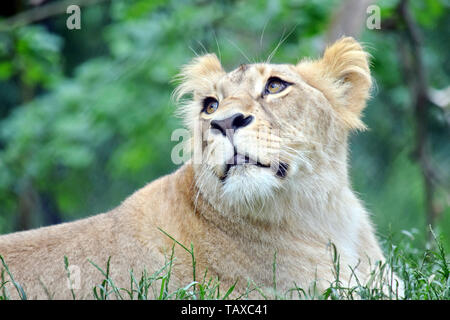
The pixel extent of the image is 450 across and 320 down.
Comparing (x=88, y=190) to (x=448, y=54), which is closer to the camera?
(x=88, y=190)

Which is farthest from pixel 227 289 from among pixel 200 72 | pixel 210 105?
pixel 200 72

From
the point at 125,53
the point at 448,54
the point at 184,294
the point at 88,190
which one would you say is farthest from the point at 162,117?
the point at 184,294

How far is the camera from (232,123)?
13.7 feet

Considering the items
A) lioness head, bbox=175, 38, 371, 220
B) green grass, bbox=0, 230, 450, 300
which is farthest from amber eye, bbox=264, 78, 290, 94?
green grass, bbox=0, 230, 450, 300

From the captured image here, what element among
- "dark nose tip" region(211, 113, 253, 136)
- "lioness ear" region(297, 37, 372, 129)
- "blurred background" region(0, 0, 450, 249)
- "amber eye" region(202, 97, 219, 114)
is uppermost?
"blurred background" region(0, 0, 450, 249)

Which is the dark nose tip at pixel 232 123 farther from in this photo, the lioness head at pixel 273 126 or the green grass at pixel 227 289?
the green grass at pixel 227 289

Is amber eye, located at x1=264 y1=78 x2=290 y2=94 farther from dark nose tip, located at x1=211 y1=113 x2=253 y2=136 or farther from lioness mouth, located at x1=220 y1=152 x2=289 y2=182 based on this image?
lioness mouth, located at x1=220 y1=152 x2=289 y2=182

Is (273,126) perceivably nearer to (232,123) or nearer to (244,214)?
(232,123)

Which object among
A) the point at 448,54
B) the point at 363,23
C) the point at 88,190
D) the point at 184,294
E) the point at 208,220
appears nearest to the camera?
the point at 184,294

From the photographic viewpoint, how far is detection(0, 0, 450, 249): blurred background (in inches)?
386

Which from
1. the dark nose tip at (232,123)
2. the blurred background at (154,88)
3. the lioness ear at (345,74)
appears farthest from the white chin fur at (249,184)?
the blurred background at (154,88)

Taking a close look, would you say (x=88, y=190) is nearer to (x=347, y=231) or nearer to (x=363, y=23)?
(x=363, y=23)
